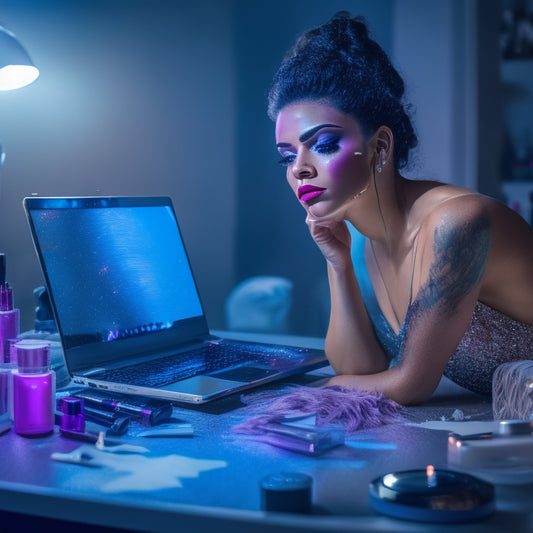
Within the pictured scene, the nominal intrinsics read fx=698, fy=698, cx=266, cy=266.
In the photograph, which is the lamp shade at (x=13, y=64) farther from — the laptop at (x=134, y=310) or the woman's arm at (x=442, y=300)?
the woman's arm at (x=442, y=300)

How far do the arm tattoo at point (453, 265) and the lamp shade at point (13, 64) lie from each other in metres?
0.80

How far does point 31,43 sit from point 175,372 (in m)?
1.04

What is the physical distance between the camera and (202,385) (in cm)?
90

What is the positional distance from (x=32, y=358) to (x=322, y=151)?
497 millimetres

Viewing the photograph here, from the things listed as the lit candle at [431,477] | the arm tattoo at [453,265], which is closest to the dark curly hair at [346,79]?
the arm tattoo at [453,265]

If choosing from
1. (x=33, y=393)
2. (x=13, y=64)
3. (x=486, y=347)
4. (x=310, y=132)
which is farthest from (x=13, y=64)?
(x=486, y=347)

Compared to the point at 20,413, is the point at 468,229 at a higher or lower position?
higher

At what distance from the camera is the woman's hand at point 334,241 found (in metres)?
1.13

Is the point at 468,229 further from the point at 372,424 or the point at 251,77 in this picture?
the point at 251,77

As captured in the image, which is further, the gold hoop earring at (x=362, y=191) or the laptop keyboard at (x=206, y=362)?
the gold hoop earring at (x=362, y=191)

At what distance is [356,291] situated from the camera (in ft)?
3.81

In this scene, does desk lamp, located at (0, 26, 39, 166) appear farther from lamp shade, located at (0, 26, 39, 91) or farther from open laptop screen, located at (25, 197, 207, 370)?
open laptop screen, located at (25, 197, 207, 370)

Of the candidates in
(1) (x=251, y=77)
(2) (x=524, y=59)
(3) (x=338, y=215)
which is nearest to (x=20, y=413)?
(3) (x=338, y=215)

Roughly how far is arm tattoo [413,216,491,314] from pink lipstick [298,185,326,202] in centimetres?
19
